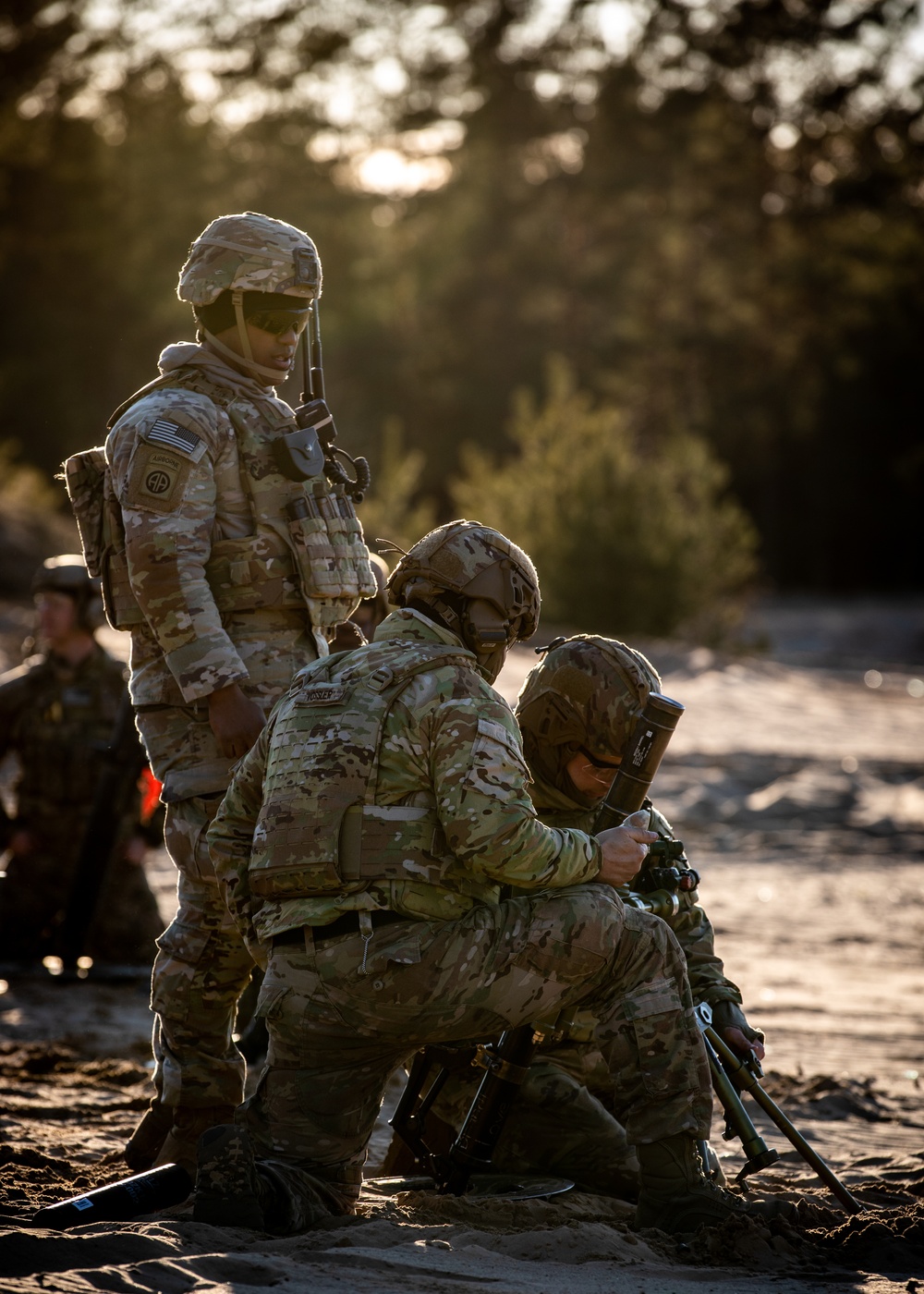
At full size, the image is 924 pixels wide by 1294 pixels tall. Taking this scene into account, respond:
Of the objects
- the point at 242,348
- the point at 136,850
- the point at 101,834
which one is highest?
the point at 242,348

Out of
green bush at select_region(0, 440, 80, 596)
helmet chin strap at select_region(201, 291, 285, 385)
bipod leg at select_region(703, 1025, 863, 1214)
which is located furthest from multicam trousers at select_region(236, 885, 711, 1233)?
green bush at select_region(0, 440, 80, 596)

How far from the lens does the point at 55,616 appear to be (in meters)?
6.69

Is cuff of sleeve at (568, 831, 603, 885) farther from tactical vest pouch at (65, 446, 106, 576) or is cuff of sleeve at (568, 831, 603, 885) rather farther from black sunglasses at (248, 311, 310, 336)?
black sunglasses at (248, 311, 310, 336)

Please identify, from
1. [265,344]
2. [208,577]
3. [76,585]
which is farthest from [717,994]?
[76,585]

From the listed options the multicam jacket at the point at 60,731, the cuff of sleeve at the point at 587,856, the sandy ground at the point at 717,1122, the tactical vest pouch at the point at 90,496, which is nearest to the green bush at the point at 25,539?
the sandy ground at the point at 717,1122

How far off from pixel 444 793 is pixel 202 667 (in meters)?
0.88

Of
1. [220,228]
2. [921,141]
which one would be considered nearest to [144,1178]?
[220,228]

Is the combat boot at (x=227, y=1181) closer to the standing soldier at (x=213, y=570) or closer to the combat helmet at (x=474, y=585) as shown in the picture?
the standing soldier at (x=213, y=570)

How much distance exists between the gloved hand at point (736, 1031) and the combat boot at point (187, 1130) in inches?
48.9

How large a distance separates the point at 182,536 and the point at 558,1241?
1880 millimetres

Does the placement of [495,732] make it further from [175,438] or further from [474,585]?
[175,438]

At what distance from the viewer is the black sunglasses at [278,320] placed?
14.3ft

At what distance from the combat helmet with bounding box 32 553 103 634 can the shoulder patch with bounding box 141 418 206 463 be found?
252 centimetres

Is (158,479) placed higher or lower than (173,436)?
lower
